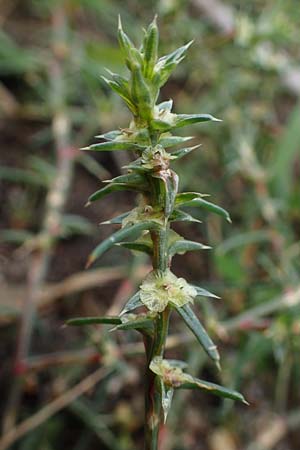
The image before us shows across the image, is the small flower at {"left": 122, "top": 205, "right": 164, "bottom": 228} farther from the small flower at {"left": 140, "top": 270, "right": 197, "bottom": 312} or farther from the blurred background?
the blurred background

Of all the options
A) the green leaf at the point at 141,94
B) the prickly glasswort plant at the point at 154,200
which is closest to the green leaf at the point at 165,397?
the prickly glasswort plant at the point at 154,200

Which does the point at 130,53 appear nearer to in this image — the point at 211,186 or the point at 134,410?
A: the point at 134,410

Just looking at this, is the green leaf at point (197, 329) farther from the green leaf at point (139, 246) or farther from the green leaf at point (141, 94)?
the green leaf at point (141, 94)

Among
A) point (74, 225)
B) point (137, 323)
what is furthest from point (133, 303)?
point (74, 225)

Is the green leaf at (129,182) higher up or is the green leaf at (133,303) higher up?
the green leaf at (129,182)

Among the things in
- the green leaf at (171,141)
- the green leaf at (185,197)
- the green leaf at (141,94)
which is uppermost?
the green leaf at (141,94)

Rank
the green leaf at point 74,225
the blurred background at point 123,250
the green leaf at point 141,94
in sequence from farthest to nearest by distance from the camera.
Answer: the green leaf at point 74,225, the blurred background at point 123,250, the green leaf at point 141,94
